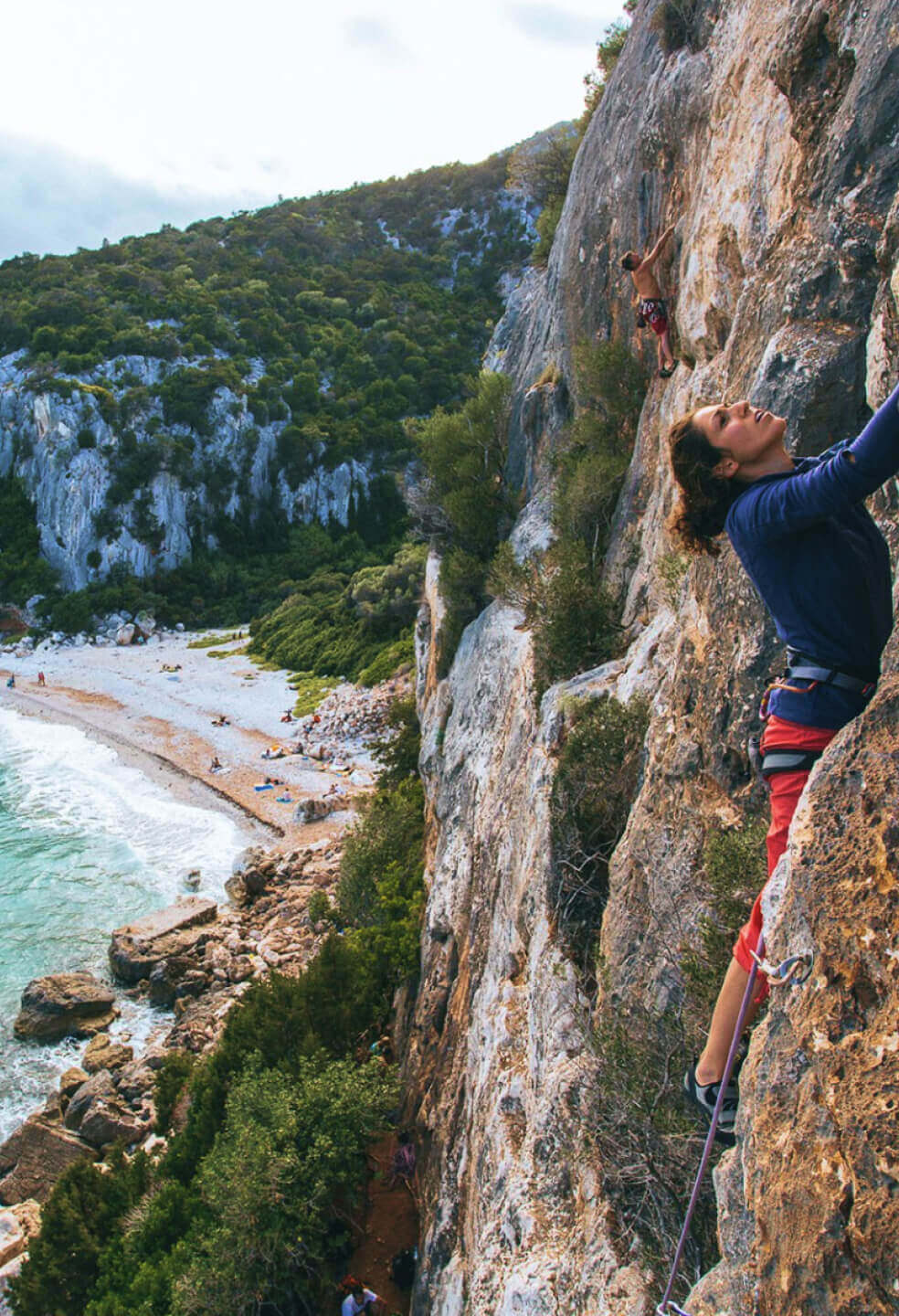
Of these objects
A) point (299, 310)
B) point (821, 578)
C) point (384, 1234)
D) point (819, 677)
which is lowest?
point (384, 1234)

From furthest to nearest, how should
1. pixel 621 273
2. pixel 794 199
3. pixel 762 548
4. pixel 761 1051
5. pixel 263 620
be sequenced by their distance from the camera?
pixel 263 620
pixel 621 273
pixel 794 199
pixel 762 548
pixel 761 1051

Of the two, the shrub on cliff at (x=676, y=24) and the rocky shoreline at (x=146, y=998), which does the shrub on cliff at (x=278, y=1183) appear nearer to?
the rocky shoreline at (x=146, y=998)

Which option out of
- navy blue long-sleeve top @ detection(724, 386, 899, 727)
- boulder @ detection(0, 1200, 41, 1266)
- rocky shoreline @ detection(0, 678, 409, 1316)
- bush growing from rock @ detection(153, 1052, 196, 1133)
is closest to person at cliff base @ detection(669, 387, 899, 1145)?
navy blue long-sleeve top @ detection(724, 386, 899, 727)

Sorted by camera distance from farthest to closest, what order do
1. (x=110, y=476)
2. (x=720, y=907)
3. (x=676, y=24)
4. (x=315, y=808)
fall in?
(x=110, y=476) → (x=315, y=808) → (x=676, y=24) → (x=720, y=907)

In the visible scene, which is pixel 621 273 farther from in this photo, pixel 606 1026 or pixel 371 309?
pixel 371 309

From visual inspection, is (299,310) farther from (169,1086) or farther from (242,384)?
(169,1086)

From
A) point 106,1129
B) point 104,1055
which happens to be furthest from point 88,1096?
point 104,1055

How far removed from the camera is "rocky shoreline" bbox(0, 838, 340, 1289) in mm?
14969

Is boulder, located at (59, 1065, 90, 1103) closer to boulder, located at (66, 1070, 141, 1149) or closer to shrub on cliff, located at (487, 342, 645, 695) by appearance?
boulder, located at (66, 1070, 141, 1149)

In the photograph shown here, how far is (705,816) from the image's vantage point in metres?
5.08

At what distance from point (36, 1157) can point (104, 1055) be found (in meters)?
2.74

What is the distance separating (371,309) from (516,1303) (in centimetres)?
9941

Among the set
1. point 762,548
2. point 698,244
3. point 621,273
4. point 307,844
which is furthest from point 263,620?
point 762,548

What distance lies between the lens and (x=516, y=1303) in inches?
223
